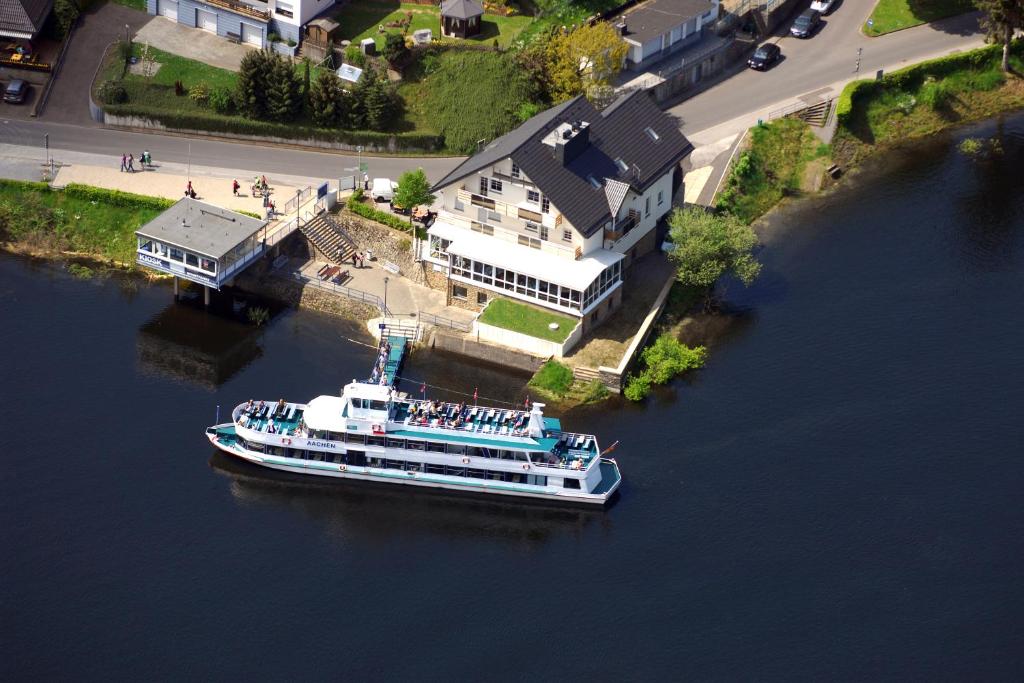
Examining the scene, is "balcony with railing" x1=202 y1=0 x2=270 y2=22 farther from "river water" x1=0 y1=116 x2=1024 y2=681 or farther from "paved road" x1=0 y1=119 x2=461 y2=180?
"river water" x1=0 y1=116 x2=1024 y2=681

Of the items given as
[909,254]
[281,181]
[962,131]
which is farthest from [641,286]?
[962,131]

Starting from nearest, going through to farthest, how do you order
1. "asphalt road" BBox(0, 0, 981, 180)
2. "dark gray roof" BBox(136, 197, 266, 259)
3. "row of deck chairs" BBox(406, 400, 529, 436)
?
1. "row of deck chairs" BBox(406, 400, 529, 436)
2. "dark gray roof" BBox(136, 197, 266, 259)
3. "asphalt road" BBox(0, 0, 981, 180)

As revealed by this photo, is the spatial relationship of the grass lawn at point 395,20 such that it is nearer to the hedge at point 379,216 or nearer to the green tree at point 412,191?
the hedge at point 379,216

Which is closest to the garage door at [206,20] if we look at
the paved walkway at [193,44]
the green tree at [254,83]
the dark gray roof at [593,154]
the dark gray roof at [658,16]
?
the paved walkway at [193,44]

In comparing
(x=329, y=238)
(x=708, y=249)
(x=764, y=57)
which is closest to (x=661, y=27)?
(x=764, y=57)

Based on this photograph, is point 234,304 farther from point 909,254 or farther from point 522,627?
point 909,254

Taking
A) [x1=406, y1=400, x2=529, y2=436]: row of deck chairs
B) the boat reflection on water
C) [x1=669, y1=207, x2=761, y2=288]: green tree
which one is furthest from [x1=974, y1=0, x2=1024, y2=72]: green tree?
the boat reflection on water

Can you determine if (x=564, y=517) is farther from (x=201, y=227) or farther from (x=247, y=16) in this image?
(x=247, y=16)
